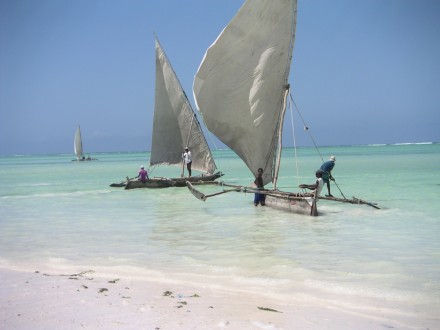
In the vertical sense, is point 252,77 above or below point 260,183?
above

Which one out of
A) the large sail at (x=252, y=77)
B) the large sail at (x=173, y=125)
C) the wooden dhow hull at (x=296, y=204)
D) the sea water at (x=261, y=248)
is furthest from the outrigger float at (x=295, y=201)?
the large sail at (x=173, y=125)

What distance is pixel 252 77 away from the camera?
14359mm

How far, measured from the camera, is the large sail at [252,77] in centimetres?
1387

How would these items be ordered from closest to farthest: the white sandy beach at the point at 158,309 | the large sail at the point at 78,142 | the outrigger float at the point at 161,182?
the white sandy beach at the point at 158,309 → the outrigger float at the point at 161,182 → the large sail at the point at 78,142

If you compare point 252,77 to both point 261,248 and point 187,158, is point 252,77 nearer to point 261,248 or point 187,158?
point 261,248

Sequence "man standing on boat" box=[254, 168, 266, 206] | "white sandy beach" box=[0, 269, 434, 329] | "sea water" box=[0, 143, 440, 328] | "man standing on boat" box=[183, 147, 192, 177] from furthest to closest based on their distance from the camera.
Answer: "man standing on boat" box=[183, 147, 192, 177], "man standing on boat" box=[254, 168, 266, 206], "sea water" box=[0, 143, 440, 328], "white sandy beach" box=[0, 269, 434, 329]

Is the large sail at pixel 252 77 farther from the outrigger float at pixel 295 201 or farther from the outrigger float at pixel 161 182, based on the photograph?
the outrigger float at pixel 161 182

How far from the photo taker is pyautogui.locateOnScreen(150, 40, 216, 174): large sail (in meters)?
23.8

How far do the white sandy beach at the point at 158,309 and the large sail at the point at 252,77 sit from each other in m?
8.39

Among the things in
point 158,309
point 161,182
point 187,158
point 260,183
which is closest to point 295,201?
point 260,183

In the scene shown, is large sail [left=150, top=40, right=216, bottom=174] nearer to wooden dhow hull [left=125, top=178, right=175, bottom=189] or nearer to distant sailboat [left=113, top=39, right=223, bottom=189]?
distant sailboat [left=113, top=39, right=223, bottom=189]

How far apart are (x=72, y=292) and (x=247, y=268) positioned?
2738 millimetres

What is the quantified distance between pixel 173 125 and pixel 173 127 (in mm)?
100

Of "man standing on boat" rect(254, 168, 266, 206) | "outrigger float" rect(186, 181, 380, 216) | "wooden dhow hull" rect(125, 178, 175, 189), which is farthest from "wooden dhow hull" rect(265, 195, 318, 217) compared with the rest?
"wooden dhow hull" rect(125, 178, 175, 189)
